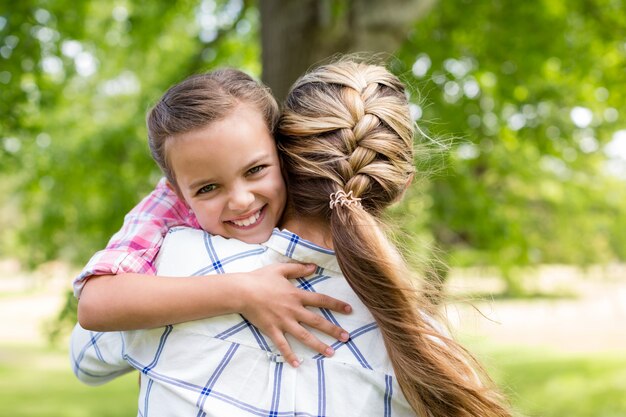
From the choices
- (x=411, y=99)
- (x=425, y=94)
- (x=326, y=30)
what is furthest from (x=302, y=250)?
(x=425, y=94)

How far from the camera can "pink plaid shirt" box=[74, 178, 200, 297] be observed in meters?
1.52

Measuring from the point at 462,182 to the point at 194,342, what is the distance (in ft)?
22.1

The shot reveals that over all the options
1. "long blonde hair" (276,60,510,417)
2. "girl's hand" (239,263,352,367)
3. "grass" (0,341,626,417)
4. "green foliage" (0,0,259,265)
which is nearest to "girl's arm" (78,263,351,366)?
"girl's hand" (239,263,352,367)

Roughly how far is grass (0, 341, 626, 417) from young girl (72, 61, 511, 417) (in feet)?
23.2

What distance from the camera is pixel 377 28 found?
453cm

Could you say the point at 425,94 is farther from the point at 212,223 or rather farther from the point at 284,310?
the point at 284,310

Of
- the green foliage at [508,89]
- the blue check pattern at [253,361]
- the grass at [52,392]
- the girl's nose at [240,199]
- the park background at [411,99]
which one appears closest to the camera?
the blue check pattern at [253,361]

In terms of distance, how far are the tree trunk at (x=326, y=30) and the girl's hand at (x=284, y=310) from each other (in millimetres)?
3159

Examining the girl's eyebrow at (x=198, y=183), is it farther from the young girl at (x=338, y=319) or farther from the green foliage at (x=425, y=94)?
the green foliage at (x=425, y=94)

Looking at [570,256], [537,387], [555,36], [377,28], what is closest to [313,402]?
[377,28]

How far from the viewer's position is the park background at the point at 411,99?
207 inches

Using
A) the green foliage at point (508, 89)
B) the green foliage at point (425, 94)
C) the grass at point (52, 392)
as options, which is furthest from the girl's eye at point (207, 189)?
the grass at point (52, 392)

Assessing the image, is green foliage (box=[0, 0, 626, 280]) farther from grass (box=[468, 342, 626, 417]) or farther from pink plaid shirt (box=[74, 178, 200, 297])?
pink plaid shirt (box=[74, 178, 200, 297])

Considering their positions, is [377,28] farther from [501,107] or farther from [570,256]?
[570,256]
